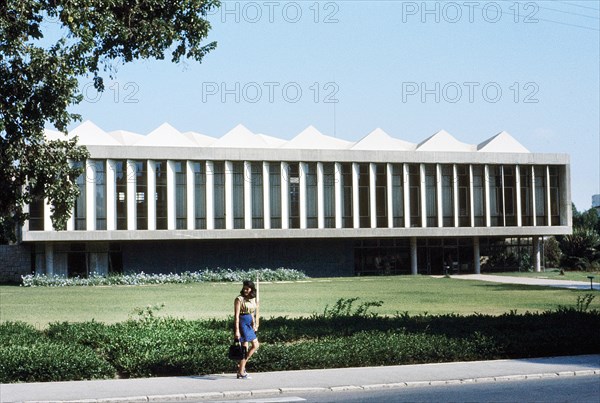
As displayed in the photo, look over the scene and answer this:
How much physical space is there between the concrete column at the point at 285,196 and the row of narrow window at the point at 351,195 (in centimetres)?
10

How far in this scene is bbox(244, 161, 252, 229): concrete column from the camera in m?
60.2

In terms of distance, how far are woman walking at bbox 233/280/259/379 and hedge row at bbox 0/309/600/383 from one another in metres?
0.87

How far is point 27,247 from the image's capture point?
198 feet

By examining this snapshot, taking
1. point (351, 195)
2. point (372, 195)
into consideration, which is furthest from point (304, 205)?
point (372, 195)

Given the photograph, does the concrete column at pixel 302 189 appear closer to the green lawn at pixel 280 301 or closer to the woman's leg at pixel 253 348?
the green lawn at pixel 280 301

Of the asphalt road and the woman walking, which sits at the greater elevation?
the woman walking

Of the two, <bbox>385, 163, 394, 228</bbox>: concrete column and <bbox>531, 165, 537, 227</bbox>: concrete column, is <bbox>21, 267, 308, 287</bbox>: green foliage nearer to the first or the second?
<bbox>385, 163, 394, 228</bbox>: concrete column

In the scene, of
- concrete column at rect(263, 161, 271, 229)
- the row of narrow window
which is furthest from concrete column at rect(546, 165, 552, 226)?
concrete column at rect(263, 161, 271, 229)

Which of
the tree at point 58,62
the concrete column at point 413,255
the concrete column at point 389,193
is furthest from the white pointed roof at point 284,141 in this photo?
the tree at point 58,62

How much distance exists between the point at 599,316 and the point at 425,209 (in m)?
43.8

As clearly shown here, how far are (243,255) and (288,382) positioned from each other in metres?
48.6

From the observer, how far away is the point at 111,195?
5722 cm

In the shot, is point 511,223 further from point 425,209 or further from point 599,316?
point 599,316

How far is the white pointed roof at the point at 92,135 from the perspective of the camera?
2379 inches
